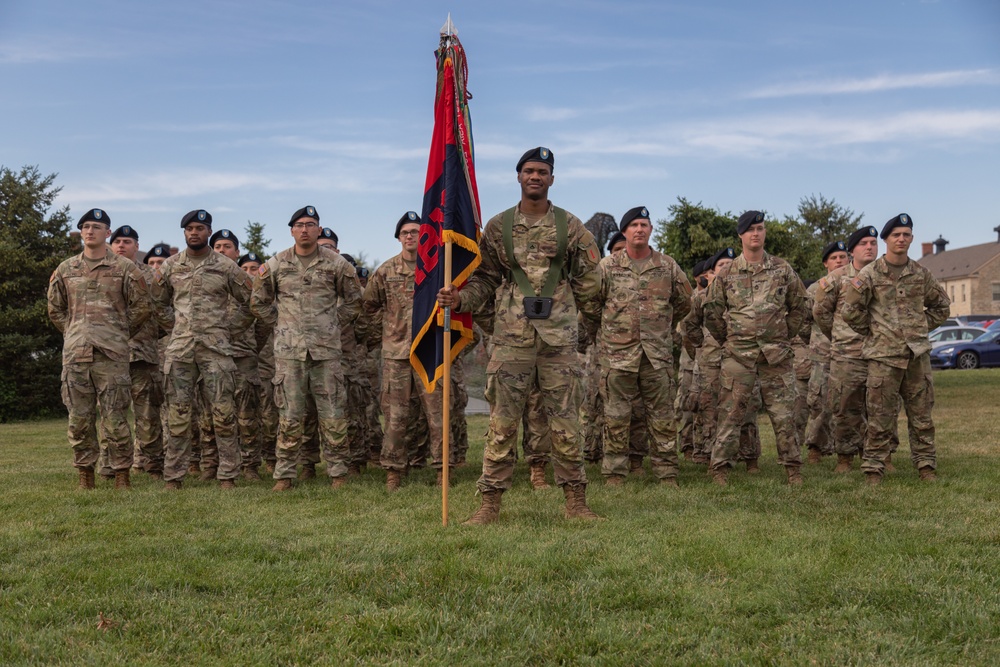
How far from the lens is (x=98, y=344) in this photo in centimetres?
810

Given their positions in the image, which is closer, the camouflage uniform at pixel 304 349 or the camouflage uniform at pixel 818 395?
the camouflage uniform at pixel 304 349

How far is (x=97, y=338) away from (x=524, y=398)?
4.40 metres

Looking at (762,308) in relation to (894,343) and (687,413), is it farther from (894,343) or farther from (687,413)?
(687,413)

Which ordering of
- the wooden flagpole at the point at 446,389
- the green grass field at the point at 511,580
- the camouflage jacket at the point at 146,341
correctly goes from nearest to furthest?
the green grass field at the point at 511,580
the wooden flagpole at the point at 446,389
the camouflage jacket at the point at 146,341

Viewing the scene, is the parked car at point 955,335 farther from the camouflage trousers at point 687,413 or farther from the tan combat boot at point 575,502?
the tan combat boot at point 575,502

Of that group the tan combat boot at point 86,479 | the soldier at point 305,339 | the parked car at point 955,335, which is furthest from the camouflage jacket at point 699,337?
the parked car at point 955,335

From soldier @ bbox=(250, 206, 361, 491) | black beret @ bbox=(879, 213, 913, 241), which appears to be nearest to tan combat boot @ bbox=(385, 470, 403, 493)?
soldier @ bbox=(250, 206, 361, 491)

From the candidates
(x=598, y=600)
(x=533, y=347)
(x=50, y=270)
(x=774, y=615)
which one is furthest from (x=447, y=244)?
(x=50, y=270)

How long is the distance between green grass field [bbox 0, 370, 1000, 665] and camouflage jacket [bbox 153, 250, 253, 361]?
1.63 meters

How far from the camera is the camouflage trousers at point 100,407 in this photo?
8.13 m

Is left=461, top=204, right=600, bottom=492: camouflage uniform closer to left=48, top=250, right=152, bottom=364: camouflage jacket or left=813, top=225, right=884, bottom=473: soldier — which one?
left=813, top=225, right=884, bottom=473: soldier

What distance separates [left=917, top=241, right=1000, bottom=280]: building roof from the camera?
68.4 m

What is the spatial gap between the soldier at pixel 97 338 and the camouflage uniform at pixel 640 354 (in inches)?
181

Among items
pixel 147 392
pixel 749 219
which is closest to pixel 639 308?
pixel 749 219
